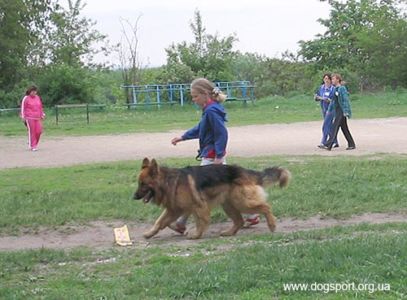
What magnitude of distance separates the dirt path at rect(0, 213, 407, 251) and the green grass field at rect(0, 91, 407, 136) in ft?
52.7

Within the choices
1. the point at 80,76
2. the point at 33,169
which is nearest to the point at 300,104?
the point at 80,76

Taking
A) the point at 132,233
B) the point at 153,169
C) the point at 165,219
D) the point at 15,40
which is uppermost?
the point at 15,40

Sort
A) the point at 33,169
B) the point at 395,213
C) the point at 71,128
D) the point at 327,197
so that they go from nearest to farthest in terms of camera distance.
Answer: the point at 395,213 → the point at 327,197 → the point at 33,169 → the point at 71,128

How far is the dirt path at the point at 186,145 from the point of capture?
1745cm

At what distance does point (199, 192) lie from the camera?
889 centimetres

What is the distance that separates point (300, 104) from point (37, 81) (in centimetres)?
1481

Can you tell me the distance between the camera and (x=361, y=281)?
230 inches

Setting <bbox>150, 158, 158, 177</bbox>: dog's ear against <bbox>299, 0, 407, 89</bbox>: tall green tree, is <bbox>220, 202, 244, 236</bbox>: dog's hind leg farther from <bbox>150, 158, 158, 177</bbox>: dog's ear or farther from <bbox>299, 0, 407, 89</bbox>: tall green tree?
<bbox>299, 0, 407, 89</bbox>: tall green tree

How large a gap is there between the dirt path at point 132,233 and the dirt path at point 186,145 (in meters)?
Answer: 7.14

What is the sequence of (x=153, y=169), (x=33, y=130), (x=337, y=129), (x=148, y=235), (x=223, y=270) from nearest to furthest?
(x=223, y=270) → (x=153, y=169) → (x=148, y=235) → (x=337, y=129) → (x=33, y=130)

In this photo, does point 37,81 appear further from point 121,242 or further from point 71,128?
point 121,242

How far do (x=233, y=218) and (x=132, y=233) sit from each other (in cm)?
125

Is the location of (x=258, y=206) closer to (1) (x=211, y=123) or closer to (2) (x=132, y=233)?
(1) (x=211, y=123)

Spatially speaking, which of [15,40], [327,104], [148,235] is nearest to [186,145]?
[327,104]
